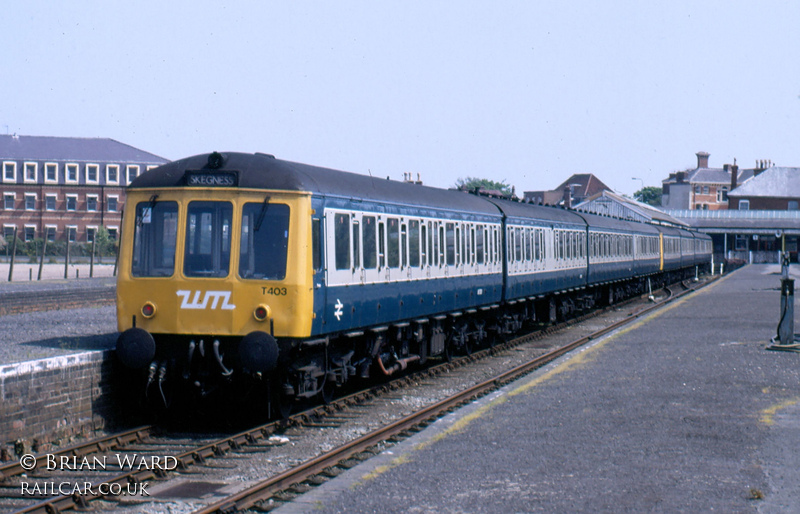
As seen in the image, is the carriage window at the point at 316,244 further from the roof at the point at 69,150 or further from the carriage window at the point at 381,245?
the roof at the point at 69,150

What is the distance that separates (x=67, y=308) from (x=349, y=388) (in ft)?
44.2

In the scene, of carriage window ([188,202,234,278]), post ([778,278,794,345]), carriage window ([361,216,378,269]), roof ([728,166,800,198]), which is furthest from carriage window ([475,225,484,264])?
roof ([728,166,800,198])

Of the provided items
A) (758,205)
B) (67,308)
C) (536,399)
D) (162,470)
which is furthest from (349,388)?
(758,205)

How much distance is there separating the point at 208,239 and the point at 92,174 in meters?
80.1

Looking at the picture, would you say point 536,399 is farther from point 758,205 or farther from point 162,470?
point 758,205

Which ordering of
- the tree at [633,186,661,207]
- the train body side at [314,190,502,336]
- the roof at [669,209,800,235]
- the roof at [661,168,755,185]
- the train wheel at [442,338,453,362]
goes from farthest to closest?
the tree at [633,186,661,207] → the roof at [661,168,755,185] → the roof at [669,209,800,235] → the train wheel at [442,338,453,362] → the train body side at [314,190,502,336]

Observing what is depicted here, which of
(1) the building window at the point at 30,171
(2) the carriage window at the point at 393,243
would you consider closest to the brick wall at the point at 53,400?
(2) the carriage window at the point at 393,243

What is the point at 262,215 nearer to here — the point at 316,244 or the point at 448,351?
the point at 316,244

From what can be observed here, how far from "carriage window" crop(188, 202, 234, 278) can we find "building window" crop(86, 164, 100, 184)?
261ft

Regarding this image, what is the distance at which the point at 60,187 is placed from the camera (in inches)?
3403

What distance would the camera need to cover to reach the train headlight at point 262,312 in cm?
1096

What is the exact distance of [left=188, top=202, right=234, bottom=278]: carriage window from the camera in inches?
440

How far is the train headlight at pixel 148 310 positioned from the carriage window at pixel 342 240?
2.33 m

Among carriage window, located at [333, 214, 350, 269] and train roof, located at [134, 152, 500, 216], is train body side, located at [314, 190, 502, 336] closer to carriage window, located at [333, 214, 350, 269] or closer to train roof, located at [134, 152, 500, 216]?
carriage window, located at [333, 214, 350, 269]
